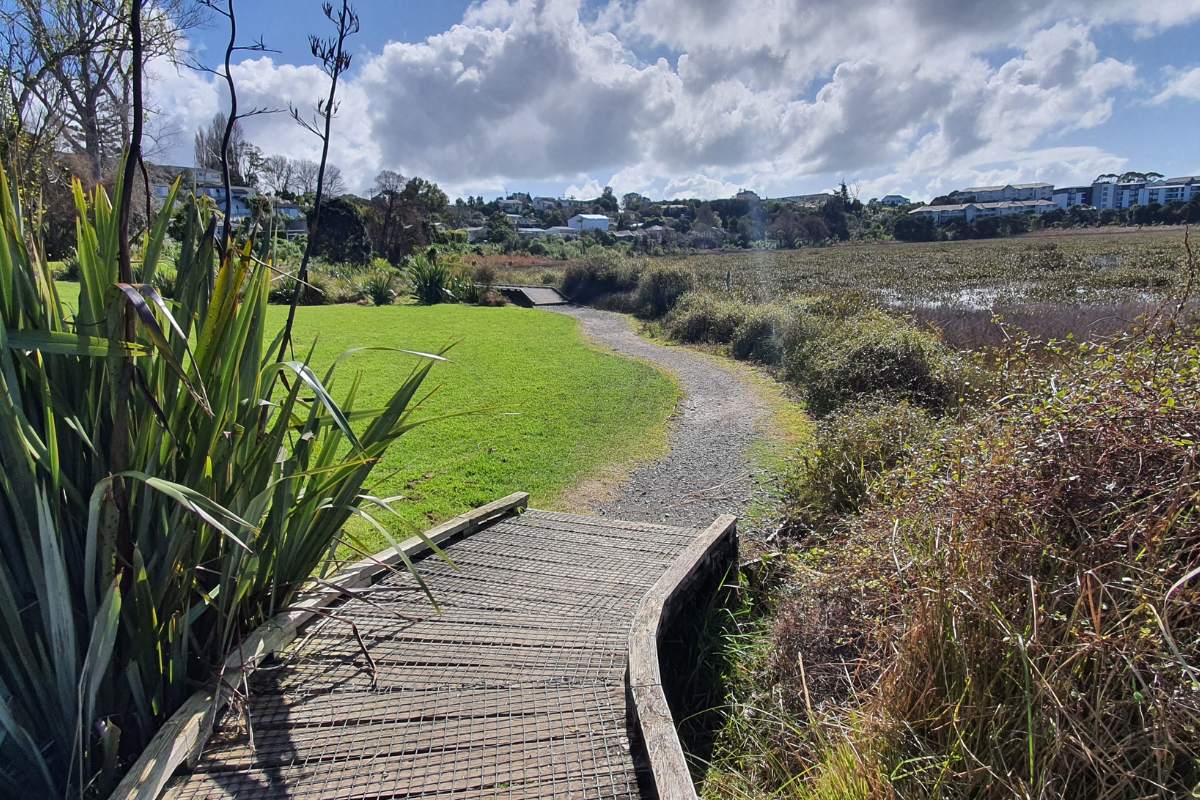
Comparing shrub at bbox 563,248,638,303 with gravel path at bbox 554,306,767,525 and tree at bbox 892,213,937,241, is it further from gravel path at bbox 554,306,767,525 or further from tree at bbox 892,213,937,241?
tree at bbox 892,213,937,241

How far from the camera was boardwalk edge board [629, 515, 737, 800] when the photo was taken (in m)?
1.87

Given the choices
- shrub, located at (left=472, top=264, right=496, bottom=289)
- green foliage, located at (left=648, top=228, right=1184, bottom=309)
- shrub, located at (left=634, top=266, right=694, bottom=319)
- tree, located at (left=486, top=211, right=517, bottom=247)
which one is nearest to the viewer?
green foliage, located at (left=648, top=228, right=1184, bottom=309)

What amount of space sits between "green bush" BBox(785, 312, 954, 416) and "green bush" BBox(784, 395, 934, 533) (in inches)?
80.3

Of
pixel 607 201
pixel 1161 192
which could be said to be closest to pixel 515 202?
pixel 607 201

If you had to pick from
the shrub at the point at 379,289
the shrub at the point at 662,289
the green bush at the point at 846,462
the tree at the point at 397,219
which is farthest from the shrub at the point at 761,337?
the tree at the point at 397,219

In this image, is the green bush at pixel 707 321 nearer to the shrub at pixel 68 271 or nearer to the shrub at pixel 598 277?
the shrub at pixel 598 277

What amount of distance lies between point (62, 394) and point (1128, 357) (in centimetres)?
321

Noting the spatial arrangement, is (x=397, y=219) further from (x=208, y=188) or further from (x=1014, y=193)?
(x=1014, y=193)

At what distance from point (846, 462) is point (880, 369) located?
3499 millimetres

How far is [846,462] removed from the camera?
15.5ft

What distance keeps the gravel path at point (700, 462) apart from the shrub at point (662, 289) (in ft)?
24.0

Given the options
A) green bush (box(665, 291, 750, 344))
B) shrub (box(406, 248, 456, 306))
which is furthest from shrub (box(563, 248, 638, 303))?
green bush (box(665, 291, 750, 344))

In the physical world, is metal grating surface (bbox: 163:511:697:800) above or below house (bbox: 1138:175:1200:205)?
below

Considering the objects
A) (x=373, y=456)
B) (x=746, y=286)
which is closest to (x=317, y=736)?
(x=373, y=456)
